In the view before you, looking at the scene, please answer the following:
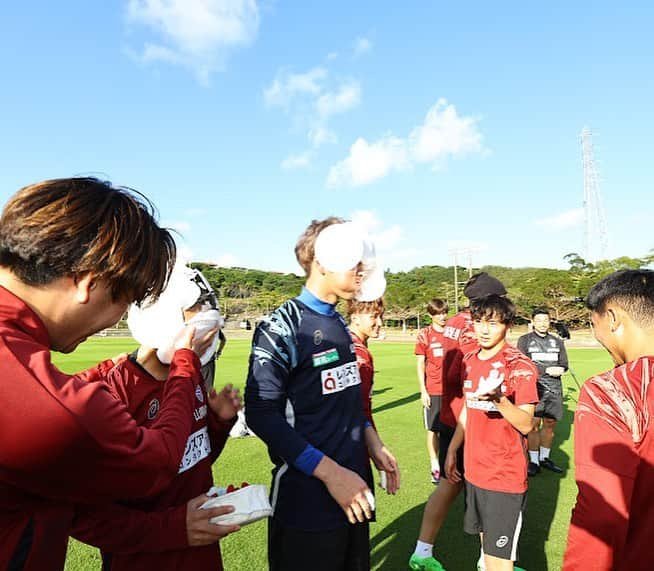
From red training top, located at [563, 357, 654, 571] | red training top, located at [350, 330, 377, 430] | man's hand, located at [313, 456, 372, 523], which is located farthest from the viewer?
red training top, located at [350, 330, 377, 430]

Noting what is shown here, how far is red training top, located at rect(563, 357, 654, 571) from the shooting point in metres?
1.52

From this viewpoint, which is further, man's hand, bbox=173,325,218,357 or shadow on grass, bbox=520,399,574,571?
shadow on grass, bbox=520,399,574,571

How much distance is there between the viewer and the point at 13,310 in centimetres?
105

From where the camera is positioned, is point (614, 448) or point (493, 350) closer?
point (614, 448)

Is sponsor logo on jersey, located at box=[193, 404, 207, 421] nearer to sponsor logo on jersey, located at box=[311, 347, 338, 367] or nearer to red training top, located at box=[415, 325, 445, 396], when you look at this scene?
sponsor logo on jersey, located at box=[311, 347, 338, 367]

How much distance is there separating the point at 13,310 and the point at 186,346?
0.73 m

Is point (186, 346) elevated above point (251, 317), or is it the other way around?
point (186, 346)

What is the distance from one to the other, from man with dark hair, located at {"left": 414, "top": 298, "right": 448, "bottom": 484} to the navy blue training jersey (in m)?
4.44

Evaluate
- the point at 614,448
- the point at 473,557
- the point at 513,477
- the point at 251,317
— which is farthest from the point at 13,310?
the point at 251,317

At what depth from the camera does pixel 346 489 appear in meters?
1.92

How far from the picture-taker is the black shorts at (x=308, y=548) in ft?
6.82

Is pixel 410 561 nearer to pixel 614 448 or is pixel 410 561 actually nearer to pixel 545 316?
pixel 614 448

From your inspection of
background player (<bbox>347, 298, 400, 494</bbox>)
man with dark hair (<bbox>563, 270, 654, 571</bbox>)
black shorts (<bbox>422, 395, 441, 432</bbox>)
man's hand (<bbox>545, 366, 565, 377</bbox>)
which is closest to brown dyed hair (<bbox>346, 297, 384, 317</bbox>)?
background player (<bbox>347, 298, 400, 494</bbox>)

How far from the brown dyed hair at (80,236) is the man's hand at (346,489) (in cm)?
115
